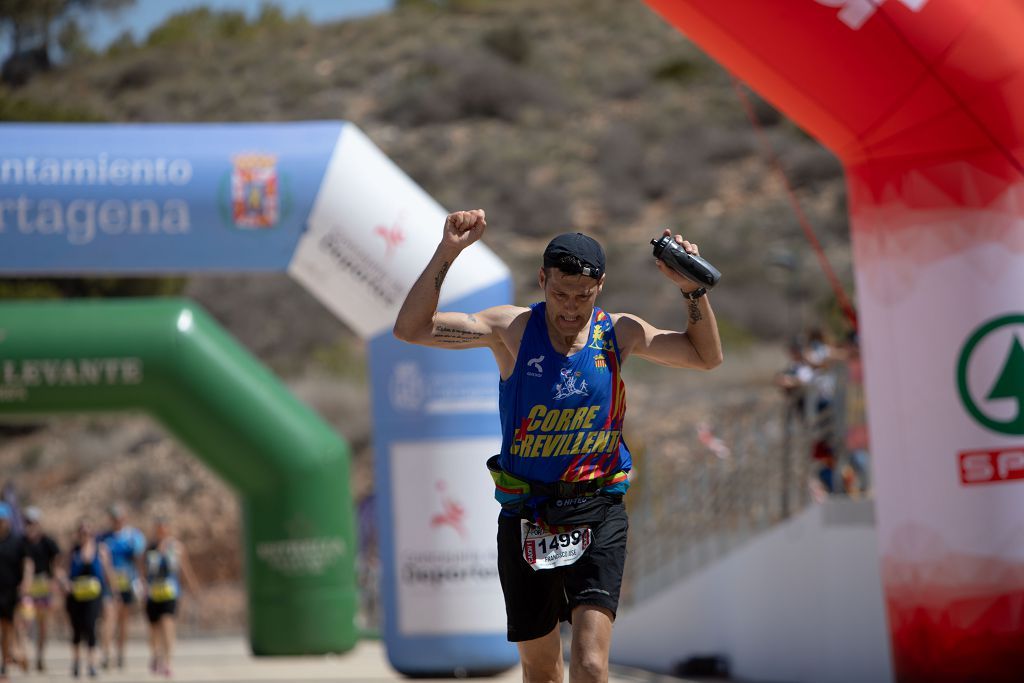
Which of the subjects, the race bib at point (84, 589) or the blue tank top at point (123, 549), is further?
the blue tank top at point (123, 549)

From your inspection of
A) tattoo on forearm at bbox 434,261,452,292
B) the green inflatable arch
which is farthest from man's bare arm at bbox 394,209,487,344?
the green inflatable arch

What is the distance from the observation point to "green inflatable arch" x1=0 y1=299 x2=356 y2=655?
11711 millimetres

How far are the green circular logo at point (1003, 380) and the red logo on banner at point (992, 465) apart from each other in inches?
3.9

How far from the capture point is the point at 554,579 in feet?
15.4

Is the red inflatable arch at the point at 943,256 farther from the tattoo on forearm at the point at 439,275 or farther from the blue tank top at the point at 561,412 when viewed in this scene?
the tattoo on forearm at the point at 439,275

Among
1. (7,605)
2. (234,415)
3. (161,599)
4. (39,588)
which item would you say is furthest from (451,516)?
(39,588)

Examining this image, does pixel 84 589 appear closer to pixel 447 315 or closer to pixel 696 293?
pixel 447 315

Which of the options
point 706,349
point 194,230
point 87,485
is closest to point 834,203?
point 87,485

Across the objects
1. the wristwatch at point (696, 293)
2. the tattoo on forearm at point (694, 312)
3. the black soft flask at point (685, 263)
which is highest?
the black soft flask at point (685, 263)

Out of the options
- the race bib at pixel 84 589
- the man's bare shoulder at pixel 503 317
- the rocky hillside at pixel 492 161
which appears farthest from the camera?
the rocky hillside at pixel 492 161

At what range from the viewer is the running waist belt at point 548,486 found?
4.65m

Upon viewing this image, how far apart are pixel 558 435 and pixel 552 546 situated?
345mm

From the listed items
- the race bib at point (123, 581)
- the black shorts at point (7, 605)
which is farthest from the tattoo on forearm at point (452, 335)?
the race bib at point (123, 581)

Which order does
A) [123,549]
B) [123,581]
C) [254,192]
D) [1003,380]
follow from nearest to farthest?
[1003,380] → [254,192] → [123,581] → [123,549]
